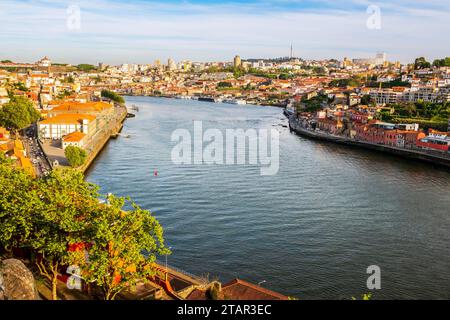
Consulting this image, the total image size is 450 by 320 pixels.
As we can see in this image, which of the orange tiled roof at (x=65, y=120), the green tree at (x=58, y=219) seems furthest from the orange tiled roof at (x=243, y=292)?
the orange tiled roof at (x=65, y=120)

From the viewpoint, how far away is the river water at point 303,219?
5035 millimetres

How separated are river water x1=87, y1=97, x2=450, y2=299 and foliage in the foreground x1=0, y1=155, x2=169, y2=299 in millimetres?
1611

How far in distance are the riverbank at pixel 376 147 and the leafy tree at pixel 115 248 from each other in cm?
1006

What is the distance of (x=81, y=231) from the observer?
3.45 m

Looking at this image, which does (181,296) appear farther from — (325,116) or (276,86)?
(276,86)

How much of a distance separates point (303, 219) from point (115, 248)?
390 cm

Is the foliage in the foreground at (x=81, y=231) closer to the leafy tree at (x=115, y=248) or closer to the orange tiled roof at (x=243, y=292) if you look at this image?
the leafy tree at (x=115, y=248)

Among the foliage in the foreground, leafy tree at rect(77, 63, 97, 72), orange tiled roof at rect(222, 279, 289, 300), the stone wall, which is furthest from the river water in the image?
leafy tree at rect(77, 63, 97, 72)

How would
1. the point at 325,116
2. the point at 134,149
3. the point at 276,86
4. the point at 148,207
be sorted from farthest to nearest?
the point at 276,86, the point at 325,116, the point at 134,149, the point at 148,207

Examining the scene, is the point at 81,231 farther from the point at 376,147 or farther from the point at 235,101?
the point at 235,101

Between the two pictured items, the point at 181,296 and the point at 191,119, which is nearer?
the point at 181,296
